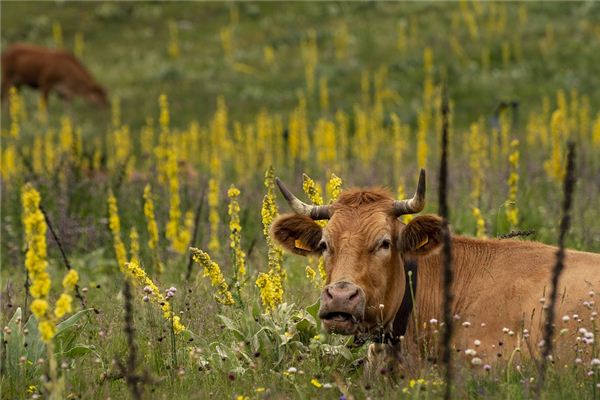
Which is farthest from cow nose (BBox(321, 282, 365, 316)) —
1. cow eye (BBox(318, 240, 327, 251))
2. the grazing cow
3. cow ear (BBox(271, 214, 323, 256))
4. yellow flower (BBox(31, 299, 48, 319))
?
the grazing cow

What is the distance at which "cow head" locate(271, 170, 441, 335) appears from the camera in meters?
5.58

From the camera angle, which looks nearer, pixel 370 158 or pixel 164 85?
pixel 370 158

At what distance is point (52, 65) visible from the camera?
30.1 metres

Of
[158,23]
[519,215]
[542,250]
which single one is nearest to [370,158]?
[519,215]

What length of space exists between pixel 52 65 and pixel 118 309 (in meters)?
24.9

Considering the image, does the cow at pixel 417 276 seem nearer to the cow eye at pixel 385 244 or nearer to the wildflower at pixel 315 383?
the cow eye at pixel 385 244

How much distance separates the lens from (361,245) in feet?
19.8

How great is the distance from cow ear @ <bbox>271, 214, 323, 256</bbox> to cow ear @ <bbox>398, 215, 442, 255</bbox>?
2.04 feet

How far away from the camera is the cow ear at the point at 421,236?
6.10 metres

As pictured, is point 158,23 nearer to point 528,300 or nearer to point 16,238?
point 16,238

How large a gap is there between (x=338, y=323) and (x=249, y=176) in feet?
32.9

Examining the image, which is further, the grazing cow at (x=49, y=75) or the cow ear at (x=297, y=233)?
the grazing cow at (x=49, y=75)

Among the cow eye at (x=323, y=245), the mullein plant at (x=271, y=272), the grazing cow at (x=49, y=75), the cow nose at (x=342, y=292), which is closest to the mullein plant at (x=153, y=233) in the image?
the mullein plant at (x=271, y=272)

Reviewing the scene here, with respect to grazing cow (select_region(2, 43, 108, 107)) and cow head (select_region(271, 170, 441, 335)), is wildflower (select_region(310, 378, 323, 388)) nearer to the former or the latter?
cow head (select_region(271, 170, 441, 335))
